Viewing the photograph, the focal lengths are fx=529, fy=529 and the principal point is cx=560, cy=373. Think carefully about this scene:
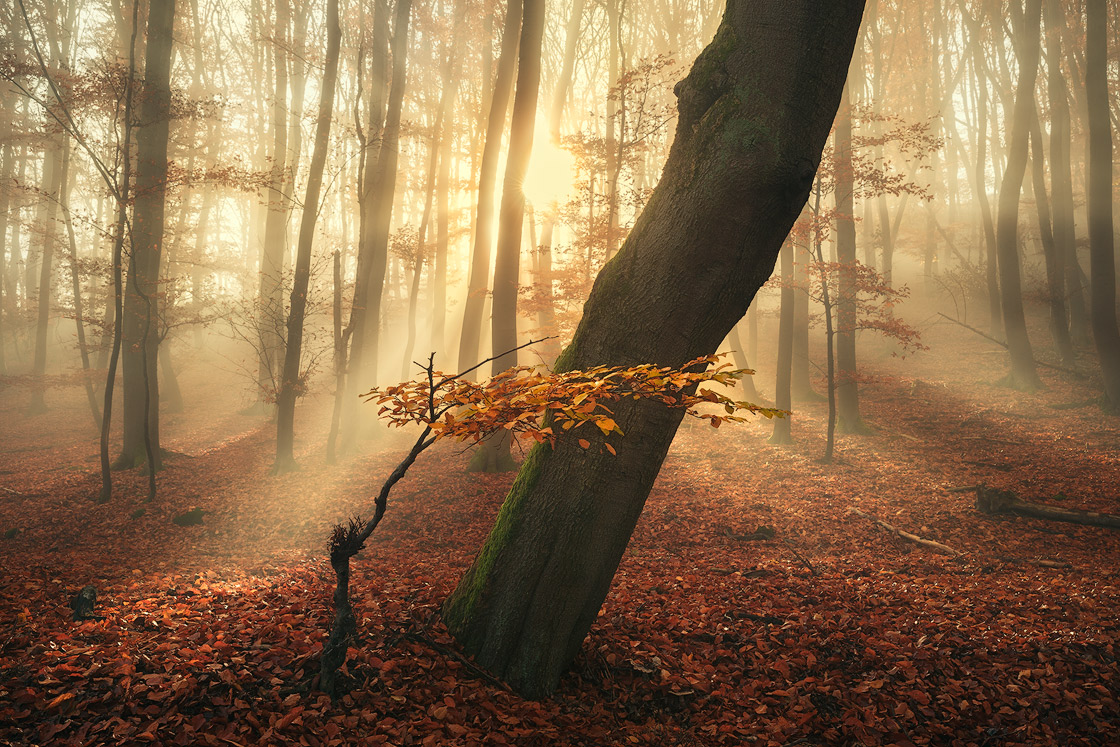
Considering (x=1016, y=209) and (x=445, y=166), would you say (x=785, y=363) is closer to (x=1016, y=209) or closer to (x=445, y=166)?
(x=1016, y=209)

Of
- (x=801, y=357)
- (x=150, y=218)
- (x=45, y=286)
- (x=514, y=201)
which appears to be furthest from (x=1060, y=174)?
(x=45, y=286)


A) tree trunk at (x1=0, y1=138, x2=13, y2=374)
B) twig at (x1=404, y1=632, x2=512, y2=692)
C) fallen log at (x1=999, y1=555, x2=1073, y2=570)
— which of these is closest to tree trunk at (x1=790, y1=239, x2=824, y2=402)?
fallen log at (x1=999, y1=555, x2=1073, y2=570)

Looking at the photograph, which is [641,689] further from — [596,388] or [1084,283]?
[1084,283]

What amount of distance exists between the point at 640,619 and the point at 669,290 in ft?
8.07

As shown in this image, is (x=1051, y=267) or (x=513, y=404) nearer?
(x=513, y=404)

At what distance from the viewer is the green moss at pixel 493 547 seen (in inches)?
114

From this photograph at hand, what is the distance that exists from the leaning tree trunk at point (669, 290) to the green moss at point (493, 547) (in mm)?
11

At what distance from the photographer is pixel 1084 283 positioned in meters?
16.2

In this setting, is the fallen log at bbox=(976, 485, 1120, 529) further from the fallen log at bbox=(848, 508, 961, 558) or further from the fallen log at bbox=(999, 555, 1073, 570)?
the fallen log at bbox=(848, 508, 961, 558)

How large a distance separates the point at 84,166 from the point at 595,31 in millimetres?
21561

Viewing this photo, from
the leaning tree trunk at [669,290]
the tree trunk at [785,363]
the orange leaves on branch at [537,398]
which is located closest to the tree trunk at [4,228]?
the orange leaves on branch at [537,398]

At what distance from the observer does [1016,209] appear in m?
12.6

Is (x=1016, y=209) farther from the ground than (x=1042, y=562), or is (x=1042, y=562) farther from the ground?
(x=1016, y=209)

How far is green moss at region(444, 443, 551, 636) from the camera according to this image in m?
2.90
